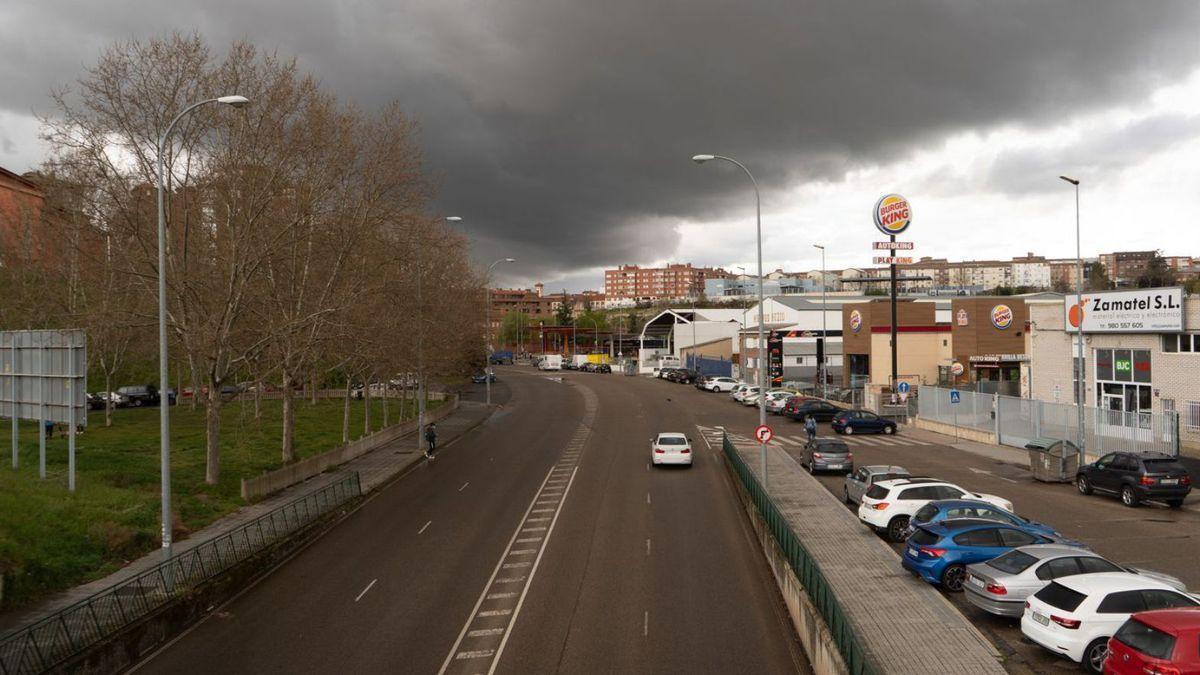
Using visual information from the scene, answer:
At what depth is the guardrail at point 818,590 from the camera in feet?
30.6

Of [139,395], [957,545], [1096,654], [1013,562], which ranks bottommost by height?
[1096,654]

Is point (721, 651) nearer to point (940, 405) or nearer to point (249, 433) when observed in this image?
point (940, 405)

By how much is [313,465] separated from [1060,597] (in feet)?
91.4

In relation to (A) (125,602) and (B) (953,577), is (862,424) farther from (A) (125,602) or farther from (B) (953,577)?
(A) (125,602)

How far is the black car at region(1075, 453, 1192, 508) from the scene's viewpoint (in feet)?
73.0

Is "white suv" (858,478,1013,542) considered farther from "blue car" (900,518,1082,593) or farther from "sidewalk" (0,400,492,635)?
"sidewalk" (0,400,492,635)

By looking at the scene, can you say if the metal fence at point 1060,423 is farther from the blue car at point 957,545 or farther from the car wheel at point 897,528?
the blue car at point 957,545

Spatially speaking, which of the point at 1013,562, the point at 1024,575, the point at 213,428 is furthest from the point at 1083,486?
the point at 213,428

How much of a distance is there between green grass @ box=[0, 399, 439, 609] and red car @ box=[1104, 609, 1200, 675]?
19034 millimetres

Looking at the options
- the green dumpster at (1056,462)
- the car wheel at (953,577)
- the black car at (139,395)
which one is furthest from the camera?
the black car at (139,395)

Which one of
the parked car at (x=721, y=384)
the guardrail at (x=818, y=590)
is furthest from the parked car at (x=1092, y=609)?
the parked car at (x=721, y=384)

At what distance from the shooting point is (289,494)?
27.5 m

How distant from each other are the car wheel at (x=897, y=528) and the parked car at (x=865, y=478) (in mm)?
2099

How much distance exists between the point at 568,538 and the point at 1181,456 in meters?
24.5
